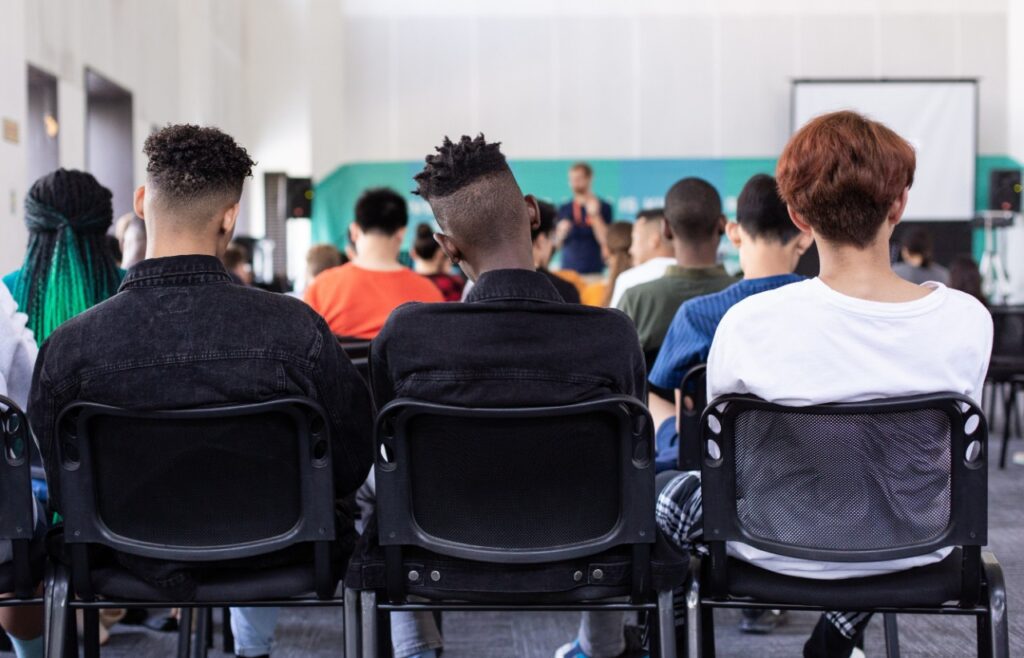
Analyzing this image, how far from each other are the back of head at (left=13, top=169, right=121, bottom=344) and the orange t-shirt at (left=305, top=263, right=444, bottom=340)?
908 millimetres

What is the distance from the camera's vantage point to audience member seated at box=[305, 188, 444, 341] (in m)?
3.33

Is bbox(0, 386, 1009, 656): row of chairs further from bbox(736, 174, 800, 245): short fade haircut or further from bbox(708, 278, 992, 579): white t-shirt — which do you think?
bbox(736, 174, 800, 245): short fade haircut

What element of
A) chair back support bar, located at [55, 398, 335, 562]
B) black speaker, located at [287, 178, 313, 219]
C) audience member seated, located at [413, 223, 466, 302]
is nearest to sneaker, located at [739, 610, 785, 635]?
chair back support bar, located at [55, 398, 335, 562]

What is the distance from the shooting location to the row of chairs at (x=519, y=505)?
60.6 inches

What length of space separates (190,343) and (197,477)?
20cm

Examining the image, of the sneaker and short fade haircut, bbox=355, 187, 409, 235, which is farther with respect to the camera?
short fade haircut, bbox=355, 187, 409, 235

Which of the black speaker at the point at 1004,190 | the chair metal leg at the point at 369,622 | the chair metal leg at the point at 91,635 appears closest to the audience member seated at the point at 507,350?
the chair metal leg at the point at 369,622

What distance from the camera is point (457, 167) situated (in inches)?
69.4

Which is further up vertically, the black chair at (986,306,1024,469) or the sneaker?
the black chair at (986,306,1024,469)

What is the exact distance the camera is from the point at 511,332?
1.59 m

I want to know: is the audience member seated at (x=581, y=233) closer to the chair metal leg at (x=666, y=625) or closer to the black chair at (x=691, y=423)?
the black chair at (x=691, y=423)

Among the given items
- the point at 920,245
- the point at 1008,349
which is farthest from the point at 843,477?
the point at 920,245

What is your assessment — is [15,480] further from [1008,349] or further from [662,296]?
[1008,349]

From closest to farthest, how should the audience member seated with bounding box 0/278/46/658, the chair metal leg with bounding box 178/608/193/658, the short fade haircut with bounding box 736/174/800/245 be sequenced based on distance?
the audience member seated with bounding box 0/278/46/658, the chair metal leg with bounding box 178/608/193/658, the short fade haircut with bounding box 736/174/800/245
